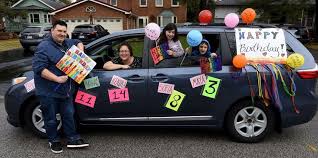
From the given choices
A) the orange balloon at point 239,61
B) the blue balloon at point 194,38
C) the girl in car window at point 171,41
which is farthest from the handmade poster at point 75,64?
the orange balloon at point 239,61

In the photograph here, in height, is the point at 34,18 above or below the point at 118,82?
above

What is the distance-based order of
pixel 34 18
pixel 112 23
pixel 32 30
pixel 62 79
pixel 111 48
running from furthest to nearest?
pixel 34 18 → pixel 112 23 → pixel 32 30 → pixel 111 48 → pixel 62 79

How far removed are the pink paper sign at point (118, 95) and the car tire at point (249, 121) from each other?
4.59ft

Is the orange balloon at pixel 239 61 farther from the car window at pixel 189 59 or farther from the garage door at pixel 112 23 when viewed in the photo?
the garage door at pixel 112 23

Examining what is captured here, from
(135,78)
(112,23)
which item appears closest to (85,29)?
(112,23)

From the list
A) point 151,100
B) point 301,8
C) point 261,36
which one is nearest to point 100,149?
point 151,100

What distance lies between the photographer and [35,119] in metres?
4.57

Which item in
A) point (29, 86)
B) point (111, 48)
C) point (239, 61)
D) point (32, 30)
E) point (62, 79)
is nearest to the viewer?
point (62, 79)

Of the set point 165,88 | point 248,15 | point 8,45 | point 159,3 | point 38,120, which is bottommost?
point 8,45

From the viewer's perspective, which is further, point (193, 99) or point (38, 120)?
point (38, 120)

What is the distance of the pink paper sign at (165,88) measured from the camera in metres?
4.34

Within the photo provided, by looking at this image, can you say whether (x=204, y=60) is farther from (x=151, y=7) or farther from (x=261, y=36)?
(x=151, y=7)

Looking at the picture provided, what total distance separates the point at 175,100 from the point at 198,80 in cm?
40

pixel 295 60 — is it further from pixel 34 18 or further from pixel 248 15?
pixel 34 18
